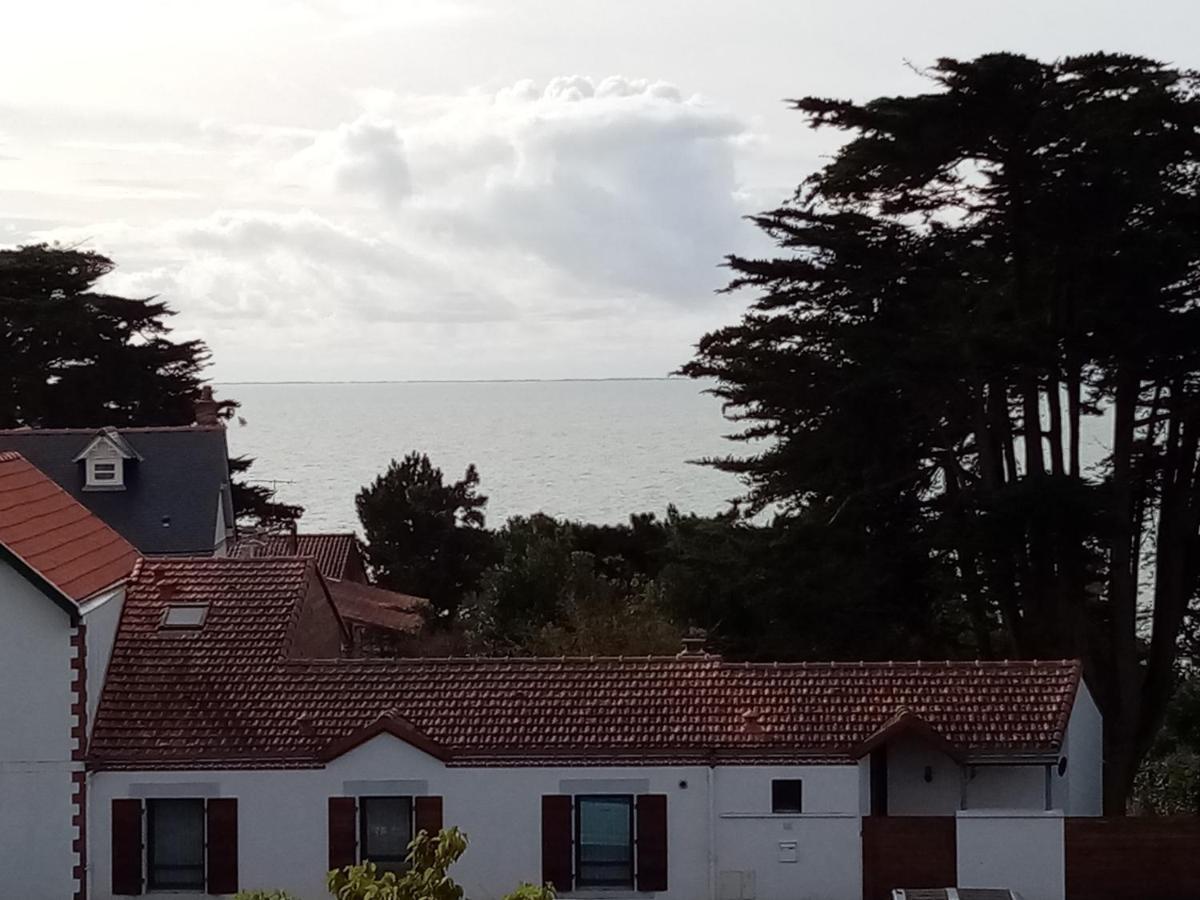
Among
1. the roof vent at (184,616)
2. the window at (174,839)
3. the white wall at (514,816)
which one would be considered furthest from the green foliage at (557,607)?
the window at (174,839)

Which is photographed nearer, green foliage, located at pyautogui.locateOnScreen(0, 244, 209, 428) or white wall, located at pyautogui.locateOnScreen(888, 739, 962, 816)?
white wall, located at pyautogui.locateOnScreen(888, 739, 962, 816)

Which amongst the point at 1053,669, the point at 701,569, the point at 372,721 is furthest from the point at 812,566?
the point at 372,721

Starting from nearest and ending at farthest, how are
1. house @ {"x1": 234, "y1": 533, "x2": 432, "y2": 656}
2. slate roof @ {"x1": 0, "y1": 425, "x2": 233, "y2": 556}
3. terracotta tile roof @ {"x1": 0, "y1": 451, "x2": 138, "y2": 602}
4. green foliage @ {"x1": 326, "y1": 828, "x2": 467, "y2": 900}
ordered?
green foliage @ {"x1": 326, "y1": 828, "x2": 467, "y2": 900}
terracotta tile roof @ {"x1": 0, "y1": 451, "x2": 138, "y2": 602}
slate roof @ {"x1": 0, "y1": 425, "x2": 233, "y2": 556}
house @ {"x1": 234, "y1": 533, "x2": 432, "y2": 656}

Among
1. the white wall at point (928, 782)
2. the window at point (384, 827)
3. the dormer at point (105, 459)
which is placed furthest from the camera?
the dormer at point (105, 459)

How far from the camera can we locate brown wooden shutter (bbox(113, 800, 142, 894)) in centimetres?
2459

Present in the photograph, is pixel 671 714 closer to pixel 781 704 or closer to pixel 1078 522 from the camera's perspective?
pixel 781 704

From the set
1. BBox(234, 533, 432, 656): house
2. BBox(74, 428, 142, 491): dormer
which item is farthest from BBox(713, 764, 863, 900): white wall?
BBox(74, 428, 142, 491): dormer

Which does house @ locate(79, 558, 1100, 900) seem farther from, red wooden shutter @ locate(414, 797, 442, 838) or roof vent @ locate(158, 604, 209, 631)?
roof vent @ locate(158, 604, 209, 631)

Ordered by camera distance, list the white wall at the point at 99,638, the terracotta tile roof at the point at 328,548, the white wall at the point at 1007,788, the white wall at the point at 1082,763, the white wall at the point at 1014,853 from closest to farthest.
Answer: the white wall at the point at 1014,853 < the white wall at the point at 99,638 < the white wall at the point at 1007,788 < the white wall at the point at 1082,763 < the terracotta tile roof at the point at 328,548

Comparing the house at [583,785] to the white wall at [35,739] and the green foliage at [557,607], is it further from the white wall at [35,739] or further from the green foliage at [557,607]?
the green foliage at [557,607]

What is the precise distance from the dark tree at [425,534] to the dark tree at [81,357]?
27.5ft

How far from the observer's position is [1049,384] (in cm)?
3550

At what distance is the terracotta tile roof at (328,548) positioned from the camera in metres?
56.5

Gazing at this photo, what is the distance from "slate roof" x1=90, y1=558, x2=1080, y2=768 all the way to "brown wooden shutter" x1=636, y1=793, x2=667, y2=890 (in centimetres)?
65
